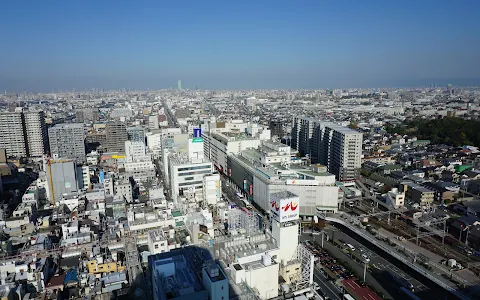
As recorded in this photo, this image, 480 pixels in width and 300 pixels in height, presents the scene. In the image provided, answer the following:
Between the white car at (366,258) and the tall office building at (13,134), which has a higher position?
the tall office building at (13,134)

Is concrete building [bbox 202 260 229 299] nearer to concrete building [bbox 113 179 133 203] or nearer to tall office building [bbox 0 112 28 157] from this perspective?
concrete building [bbox 113 179 133 203]

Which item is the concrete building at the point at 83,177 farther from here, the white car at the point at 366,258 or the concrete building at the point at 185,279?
the white car at the point at 366,258

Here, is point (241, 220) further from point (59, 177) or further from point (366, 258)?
point (59, 177)

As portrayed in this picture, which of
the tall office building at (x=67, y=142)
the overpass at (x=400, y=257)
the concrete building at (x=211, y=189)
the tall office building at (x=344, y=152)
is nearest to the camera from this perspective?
the overpass at (x=400, y=257)

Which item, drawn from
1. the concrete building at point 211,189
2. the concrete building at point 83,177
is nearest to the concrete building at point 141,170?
the concrete building at point 83,177

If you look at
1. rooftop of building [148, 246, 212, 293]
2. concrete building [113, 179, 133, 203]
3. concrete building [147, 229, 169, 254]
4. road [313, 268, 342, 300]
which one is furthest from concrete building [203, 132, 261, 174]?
rooftop of building [148, 246, 212, 293]

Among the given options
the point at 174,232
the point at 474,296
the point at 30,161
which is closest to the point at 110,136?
the point at 30,161

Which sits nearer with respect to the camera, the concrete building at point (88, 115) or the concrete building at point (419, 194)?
the concrete building at point (419, 194)
